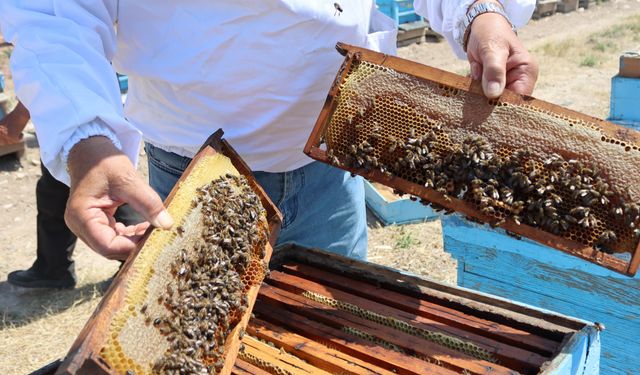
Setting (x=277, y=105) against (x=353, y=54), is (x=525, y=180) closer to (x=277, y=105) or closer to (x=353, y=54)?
(x=353, y=54)

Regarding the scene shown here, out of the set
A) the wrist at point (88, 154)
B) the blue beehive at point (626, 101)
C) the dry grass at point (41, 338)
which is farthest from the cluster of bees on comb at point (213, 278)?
the dry grass at point (41, 338)

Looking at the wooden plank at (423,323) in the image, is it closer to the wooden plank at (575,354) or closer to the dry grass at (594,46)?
the wooden plank at (575,354)

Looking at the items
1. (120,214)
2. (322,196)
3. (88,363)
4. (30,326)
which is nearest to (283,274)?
(322,196)

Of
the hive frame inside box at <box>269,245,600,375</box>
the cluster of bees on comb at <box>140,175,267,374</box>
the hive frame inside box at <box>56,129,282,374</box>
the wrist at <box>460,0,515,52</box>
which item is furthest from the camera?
the wrist at <box>460,0,515,52</box>

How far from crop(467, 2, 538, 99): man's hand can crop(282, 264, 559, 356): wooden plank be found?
82 cm

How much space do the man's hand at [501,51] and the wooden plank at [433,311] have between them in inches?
32.1

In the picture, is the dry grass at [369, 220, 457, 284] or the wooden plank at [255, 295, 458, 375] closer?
the wooden plank at [255, 295, 458, 375]

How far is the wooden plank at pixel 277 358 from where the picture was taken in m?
1.96

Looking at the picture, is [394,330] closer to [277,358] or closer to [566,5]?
[277,358]

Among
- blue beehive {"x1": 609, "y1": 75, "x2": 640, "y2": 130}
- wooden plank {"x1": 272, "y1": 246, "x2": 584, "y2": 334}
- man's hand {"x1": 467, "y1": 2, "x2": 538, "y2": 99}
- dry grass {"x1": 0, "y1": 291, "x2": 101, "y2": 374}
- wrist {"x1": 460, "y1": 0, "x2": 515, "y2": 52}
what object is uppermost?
blue beehive {"x1": 609, "y1": 75, "x2": 640, "y2": 130}

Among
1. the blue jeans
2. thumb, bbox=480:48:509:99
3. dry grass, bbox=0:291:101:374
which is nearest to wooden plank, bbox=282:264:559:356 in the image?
the blue jeans

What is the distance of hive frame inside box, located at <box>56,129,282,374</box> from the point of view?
1556mm

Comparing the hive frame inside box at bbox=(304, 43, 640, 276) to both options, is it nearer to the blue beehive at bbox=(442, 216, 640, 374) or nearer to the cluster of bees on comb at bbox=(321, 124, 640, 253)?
the cluster of bees on comb at bbox=(321, 124, 640, 253)

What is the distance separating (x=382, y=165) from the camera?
227cm
